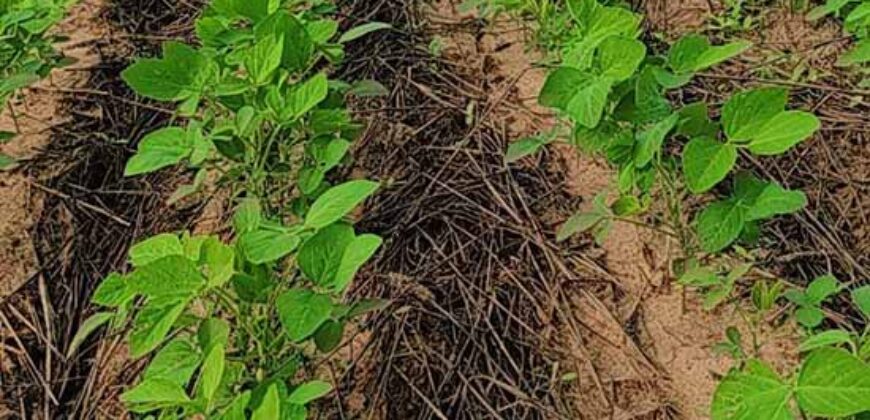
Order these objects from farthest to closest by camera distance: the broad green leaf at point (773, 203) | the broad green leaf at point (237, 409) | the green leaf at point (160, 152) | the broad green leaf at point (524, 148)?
1. the broad green leaf at point (524, 148)
2. the green leaf at point (160, 152)
3. the broad green leaf at point (773, 203)
4. the broad green leaf at point (237, 409)

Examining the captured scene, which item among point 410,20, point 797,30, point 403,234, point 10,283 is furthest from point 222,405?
point 797,30

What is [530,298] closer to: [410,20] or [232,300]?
[232,300]

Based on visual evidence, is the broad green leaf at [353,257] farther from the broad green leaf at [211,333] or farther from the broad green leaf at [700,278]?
the broad green leaf at [700,278]

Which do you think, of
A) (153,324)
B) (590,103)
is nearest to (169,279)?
(153,324)

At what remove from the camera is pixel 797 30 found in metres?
2.11

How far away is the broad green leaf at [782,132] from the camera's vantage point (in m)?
1.29

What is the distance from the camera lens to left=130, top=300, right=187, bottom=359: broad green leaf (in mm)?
1192

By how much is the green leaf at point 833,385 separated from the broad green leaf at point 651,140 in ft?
1.41

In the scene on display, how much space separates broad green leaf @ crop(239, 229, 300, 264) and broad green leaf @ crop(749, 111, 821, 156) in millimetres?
658

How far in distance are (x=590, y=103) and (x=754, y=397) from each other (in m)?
0.50

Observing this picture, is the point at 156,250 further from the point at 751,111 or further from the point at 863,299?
the point at 863,299

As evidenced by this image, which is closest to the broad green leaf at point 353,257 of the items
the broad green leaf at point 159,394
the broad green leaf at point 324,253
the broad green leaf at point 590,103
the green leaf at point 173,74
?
the broad green leaf at point 324,253

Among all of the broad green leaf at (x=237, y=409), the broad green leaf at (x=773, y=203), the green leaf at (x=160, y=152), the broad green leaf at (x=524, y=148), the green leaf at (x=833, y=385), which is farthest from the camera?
the broad green leaf at (x=524, y=148)

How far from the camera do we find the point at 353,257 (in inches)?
48.8
